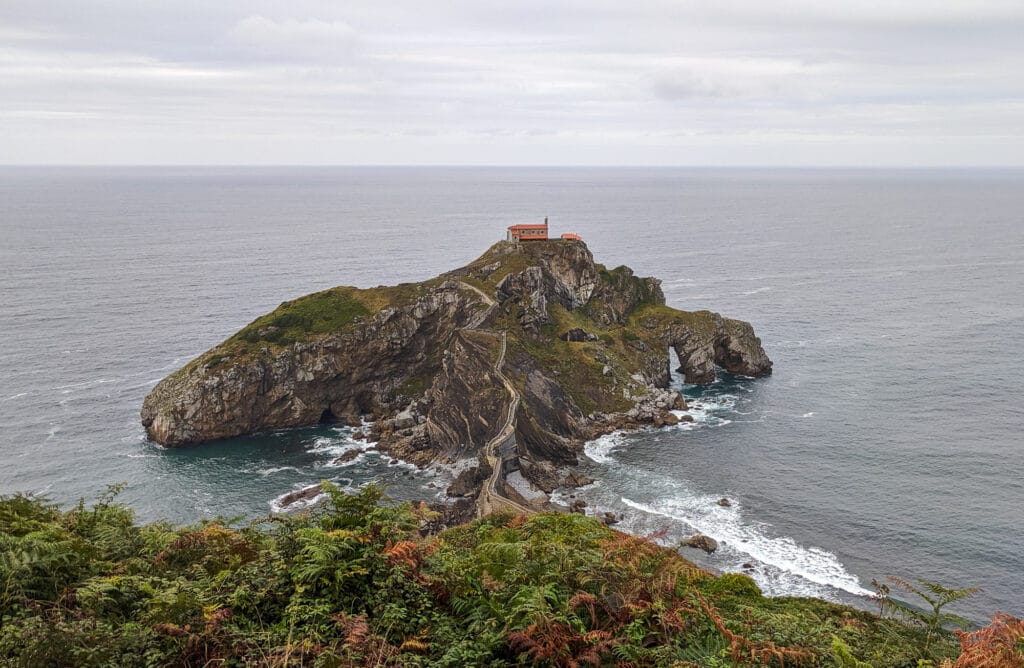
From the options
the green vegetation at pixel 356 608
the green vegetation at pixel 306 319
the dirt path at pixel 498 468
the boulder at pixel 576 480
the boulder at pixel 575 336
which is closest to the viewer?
the green vegetation at pixel 356 608

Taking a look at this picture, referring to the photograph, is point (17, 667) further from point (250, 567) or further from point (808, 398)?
point (808, 398)

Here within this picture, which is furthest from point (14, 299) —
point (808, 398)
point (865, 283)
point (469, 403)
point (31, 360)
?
point (865, 283)

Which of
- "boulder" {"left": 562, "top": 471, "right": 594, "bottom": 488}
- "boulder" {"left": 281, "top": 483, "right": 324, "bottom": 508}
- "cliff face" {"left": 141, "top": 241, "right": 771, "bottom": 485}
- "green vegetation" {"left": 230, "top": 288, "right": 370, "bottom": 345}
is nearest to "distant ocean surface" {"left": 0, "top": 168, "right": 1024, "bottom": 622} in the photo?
"boulder" {"left": 562, "top": 471, "right": 594, "bottom": 488}

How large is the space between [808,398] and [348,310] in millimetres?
65500

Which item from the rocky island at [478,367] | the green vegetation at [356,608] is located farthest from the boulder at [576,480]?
the green vegetation at [356,608]

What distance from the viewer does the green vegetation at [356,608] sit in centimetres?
1198

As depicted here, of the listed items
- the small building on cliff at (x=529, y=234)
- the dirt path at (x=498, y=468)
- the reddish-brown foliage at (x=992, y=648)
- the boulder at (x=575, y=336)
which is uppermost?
the small building on cliff at (x=529, y=234)

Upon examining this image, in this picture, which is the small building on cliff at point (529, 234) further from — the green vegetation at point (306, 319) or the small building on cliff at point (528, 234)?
the green vegetation at point (306, 319)

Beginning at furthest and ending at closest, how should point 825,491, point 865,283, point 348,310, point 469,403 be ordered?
point 865,283, point 348,310, point 469,403, point 825,491

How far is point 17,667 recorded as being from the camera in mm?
10820

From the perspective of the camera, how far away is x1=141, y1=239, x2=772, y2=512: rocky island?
255 feet

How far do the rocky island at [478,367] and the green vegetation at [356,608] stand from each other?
151 ft

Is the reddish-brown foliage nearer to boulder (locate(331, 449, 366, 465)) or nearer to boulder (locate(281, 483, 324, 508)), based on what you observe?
boulder (locate(281, 483, 324, 508))

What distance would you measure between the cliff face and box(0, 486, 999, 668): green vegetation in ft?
186
